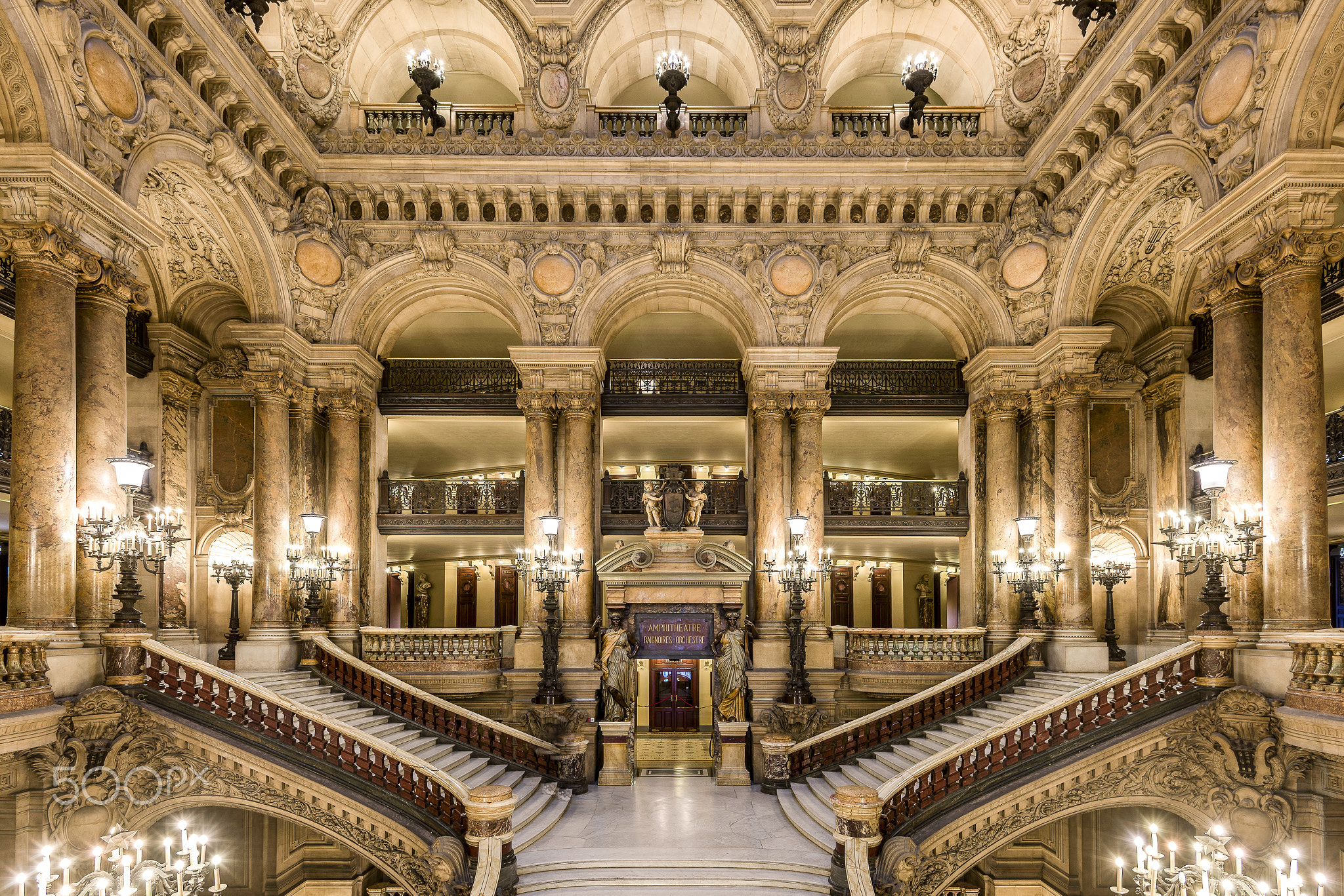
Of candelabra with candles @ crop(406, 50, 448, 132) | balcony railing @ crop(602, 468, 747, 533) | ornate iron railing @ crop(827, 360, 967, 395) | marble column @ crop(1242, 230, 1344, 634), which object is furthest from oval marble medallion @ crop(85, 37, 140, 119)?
marble column @ crop(1242, 230, 1344, 634)

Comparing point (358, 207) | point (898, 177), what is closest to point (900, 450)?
point (898, 177)

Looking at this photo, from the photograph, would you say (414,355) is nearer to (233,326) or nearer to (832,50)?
(233,326)

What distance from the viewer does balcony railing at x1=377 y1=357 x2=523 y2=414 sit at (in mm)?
16875

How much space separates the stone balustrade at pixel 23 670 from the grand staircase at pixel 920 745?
882cm

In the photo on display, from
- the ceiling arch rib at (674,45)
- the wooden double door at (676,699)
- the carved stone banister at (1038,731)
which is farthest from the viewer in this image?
the wooden double door at (676,699)

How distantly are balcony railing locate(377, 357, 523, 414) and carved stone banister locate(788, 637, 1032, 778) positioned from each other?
8967 millimetres

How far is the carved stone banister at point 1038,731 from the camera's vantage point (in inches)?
375

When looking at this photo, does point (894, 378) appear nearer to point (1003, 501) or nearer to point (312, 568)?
point (1003, 501)

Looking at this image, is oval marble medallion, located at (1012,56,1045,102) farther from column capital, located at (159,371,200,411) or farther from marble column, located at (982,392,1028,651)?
column capital, located at (159,371,200,411)

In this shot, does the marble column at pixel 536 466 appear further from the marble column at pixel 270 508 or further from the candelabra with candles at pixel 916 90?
the candelabra with candles at pixel 916 90

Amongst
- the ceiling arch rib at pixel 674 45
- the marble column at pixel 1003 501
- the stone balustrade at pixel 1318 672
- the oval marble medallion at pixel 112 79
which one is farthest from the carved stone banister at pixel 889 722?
the oval marble medallion at pixel 112 79

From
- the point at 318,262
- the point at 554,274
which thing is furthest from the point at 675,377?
the point at 318,262

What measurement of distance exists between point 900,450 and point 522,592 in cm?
1063

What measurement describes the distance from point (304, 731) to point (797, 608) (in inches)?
294
